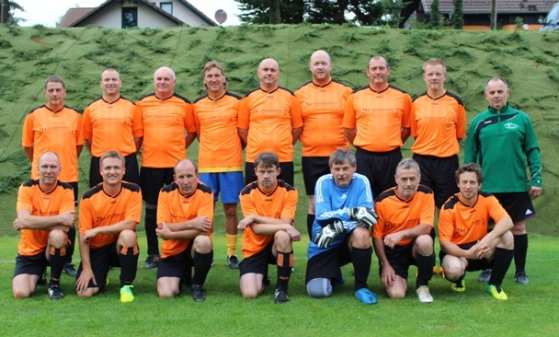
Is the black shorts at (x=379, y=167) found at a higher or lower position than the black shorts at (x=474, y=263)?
higher

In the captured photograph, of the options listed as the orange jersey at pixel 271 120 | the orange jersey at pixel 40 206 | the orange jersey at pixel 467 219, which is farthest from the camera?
the orange jersey at pixel 271 120

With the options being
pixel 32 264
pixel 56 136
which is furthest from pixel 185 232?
pixel 56 136

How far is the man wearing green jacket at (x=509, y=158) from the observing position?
5.30 metres

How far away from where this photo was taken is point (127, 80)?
11.8 metres

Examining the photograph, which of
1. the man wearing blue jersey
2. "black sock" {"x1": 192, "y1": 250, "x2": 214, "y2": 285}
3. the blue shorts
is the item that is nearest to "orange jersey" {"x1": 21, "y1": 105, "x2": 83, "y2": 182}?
the blue shorts

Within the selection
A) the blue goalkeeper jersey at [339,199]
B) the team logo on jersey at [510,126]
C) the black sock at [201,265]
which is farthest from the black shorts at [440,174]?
the black sock at [201,265]

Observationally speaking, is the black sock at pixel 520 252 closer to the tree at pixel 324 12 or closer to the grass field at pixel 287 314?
the grass field at pixel 287 314

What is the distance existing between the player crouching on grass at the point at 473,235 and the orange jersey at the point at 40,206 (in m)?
2.97

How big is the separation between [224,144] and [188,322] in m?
2.25

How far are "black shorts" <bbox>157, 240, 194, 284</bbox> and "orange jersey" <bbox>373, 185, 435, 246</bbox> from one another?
1.49 metres

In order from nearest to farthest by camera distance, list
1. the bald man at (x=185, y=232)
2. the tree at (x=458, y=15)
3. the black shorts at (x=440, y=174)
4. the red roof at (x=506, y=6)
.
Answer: the bald man at (x=185, y=232) < the black shorts at (x=440, y=174) < the tree at (x=458, y=15) < the red roof at (x=506, y=6)

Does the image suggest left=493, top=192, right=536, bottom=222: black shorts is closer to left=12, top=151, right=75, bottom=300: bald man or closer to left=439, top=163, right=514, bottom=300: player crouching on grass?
left=439, top=163, right=514, bottom=300: player crouching on grass

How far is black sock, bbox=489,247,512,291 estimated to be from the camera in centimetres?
465

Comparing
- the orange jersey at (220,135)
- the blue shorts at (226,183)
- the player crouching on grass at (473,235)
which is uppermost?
the orange jersey at (220,135)
